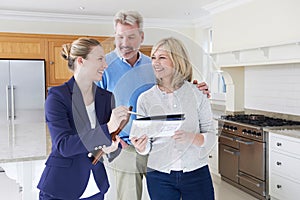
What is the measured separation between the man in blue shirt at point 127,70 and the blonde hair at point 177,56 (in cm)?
6

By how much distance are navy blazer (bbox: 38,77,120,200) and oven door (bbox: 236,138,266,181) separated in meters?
2.66

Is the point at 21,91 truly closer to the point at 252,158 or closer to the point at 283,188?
the point at 252,158

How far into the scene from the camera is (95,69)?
1.10 m

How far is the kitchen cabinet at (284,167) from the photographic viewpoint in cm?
315

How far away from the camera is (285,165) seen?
3279 millimetres

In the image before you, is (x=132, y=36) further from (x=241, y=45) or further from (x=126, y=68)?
(x=241, y=45)

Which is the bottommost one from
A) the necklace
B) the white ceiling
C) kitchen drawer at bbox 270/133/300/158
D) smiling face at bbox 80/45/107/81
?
kitchen drawer at bbox 270/133/300/158

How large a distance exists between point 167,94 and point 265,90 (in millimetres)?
3503

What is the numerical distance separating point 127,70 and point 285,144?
8.69 feet

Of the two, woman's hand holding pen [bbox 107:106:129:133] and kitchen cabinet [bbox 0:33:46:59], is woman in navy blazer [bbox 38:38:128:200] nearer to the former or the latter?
woman's hand holding pen [bbox 107:106:129:133]

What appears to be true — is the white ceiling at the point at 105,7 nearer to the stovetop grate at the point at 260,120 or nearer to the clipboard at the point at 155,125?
the stovetop grate at the point at 260,120

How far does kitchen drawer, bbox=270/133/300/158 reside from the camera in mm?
3129

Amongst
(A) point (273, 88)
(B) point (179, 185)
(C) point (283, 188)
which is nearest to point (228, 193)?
(C) point (283, 188)

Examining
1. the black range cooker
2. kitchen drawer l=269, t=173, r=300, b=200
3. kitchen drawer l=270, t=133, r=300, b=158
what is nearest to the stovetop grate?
the black range cooker
